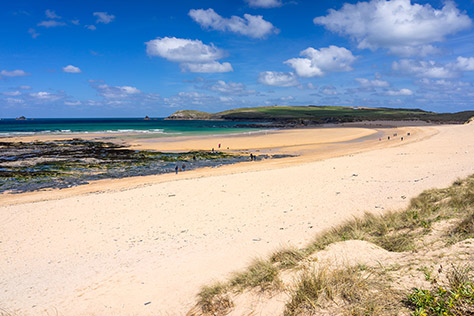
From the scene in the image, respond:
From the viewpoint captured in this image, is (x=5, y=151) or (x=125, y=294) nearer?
(x=125, y=294)

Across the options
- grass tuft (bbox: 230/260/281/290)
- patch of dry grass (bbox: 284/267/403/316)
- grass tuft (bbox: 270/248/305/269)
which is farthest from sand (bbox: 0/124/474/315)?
patch of dry grass (bbox: 284/267/403/316)

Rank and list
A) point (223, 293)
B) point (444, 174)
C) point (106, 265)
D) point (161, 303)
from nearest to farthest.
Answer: point (223, 293) → point (161, 303) → point (106, 265) → point (444, 174)

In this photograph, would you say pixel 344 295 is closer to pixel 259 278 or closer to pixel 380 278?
pixel 380 278

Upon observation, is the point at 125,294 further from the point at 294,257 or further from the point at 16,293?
the point at 294,257

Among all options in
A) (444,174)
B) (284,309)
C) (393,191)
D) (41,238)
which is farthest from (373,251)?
Answer: (444,174)

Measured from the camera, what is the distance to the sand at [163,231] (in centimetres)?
591

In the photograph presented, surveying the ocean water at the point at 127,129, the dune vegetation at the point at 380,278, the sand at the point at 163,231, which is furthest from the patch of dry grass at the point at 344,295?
the ocean water at the point at 127,129

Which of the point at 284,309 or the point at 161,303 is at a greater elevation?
the point at 284,309

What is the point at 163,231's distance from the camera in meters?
9.34

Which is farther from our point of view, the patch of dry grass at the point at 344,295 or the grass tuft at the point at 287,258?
the grass tuft at the point at 287,258

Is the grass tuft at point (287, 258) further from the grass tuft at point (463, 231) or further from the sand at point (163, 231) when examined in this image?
the grass tuft at point (463, 231)

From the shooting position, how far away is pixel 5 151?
3600 centimetres

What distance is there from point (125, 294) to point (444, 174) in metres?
14.8

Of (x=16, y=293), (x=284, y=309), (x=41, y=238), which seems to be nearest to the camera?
(x=284, y=309)
